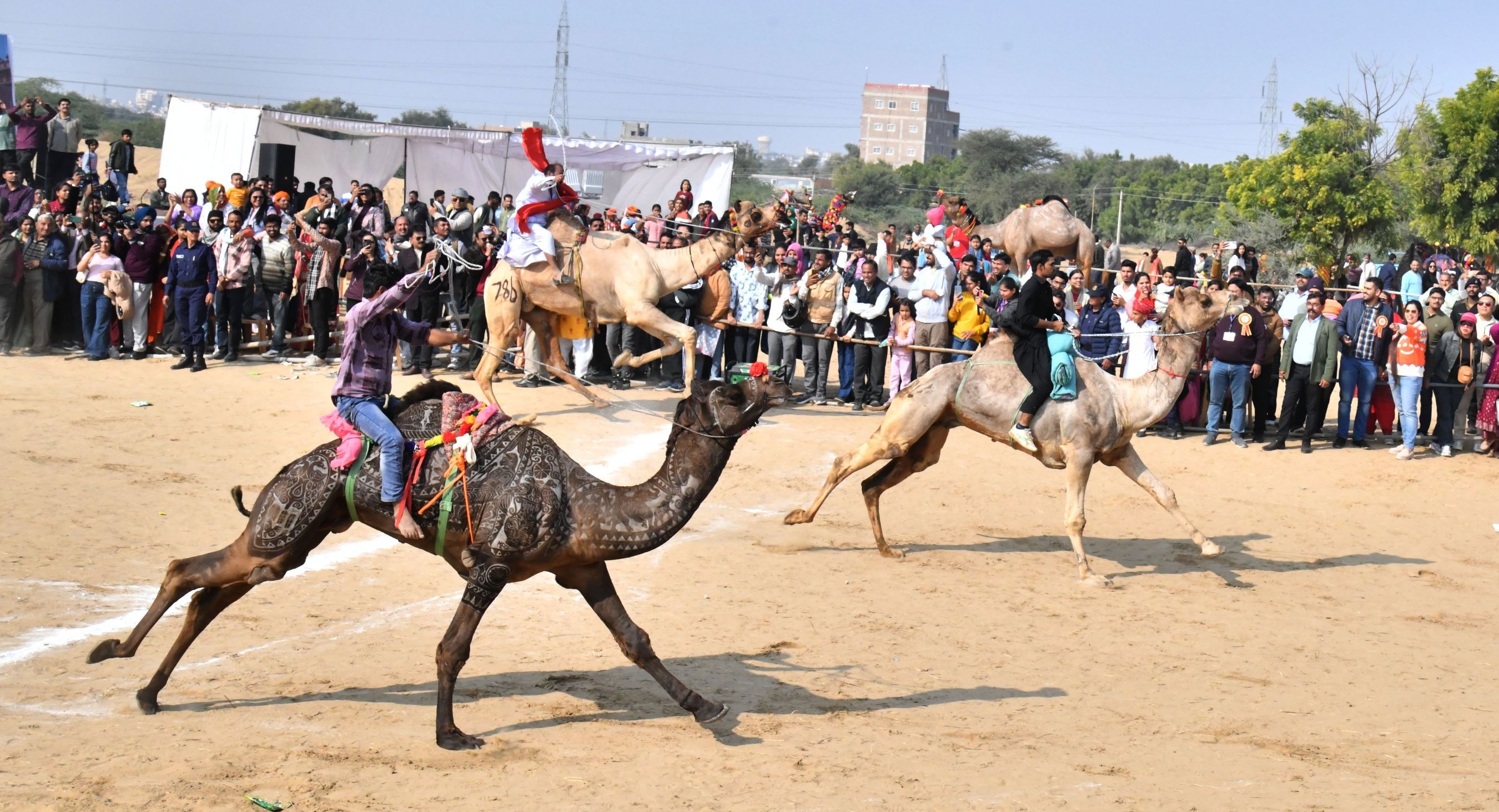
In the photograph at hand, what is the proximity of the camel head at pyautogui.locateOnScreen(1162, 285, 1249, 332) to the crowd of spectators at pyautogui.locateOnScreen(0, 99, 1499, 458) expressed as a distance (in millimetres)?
4104

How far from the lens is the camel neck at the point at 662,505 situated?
7137 mm

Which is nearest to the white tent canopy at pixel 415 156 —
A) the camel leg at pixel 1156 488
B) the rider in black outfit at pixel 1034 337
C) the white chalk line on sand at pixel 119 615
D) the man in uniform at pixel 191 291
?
the man in uniform at pixel 191 291

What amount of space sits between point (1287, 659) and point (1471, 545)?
512 cm

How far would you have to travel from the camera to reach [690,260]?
16312 millimetres

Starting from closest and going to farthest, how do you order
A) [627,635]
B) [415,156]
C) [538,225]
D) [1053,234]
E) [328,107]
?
[627,635] → [538,225] → [1053,234] → [415,156] → [328,107]

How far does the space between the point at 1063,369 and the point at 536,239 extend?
674cm

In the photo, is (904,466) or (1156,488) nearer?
(1156,488)

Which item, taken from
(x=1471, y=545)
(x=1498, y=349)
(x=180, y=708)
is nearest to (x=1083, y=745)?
(x=180, y=708)

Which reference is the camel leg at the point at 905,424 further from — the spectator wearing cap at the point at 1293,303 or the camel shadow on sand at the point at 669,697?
the spectator wearing cap at the point at 1293,303

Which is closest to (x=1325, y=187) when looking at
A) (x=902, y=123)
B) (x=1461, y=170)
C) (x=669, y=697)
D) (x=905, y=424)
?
(x=1461, y=170)

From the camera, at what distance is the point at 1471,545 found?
1329 cm

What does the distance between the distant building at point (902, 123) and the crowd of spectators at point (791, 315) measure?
106 metres

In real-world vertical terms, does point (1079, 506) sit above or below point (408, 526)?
below

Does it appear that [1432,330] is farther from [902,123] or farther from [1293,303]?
[902,123]
